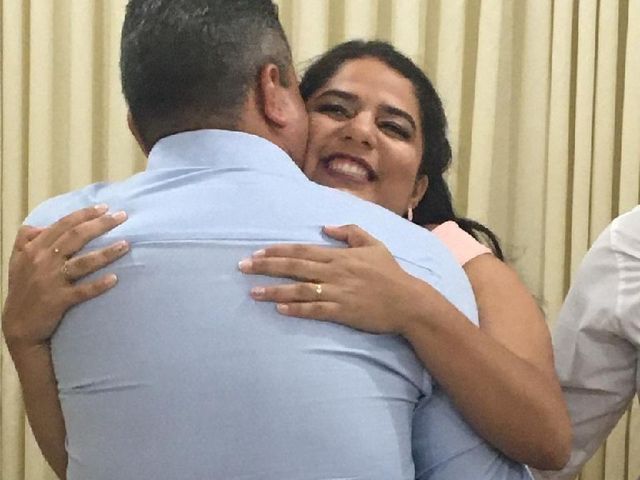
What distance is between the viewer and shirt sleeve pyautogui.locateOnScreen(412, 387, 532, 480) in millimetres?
979

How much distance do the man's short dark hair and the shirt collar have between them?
23mm

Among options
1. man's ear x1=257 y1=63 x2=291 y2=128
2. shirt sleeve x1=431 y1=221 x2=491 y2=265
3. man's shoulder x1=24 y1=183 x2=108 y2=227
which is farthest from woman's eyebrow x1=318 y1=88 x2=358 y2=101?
man's shoulder x1=24 y1=183 x2=108 y2=227

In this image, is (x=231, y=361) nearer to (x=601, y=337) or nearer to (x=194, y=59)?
(x=194, y=59)

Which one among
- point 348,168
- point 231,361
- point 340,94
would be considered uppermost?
point 340,94

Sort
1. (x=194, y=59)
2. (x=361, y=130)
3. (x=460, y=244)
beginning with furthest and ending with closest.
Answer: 1. (x=361, y=130)
2. (x=460, y=244)
3. (x=194, y=59)

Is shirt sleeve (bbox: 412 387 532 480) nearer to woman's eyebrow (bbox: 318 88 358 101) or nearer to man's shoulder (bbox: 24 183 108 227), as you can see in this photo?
man's shoulder (bbox: 24 183 108 227)

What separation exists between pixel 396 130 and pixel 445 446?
66cm

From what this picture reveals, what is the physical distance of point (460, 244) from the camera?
1328mm

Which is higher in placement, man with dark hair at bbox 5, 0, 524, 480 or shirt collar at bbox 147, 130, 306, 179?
shirt collar at bbox 147, 130, 306, 179

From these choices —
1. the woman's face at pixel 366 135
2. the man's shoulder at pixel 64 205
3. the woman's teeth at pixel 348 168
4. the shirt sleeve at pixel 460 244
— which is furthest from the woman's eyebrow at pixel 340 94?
the man's shoulder at pixel 64 205

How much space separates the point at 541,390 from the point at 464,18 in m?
1.23

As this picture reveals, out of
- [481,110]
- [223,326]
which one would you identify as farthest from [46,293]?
[481,110]

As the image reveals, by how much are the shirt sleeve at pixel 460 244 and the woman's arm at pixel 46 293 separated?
0.51 m

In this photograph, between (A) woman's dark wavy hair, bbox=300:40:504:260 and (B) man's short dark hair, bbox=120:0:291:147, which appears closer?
(B) man's short dark hair, bbox=120:0:291:147
